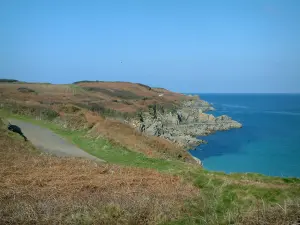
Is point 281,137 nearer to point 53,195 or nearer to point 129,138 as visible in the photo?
A: point 129,138

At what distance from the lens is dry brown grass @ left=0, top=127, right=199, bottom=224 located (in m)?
7.12

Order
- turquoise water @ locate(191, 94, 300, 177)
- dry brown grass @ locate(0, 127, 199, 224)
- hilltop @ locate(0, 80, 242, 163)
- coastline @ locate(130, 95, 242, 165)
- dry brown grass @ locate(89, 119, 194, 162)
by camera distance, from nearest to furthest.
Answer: dry brown grass @ locate(0, 127, 199, 224) < dry brown grass @ locate(89, 119, 194, 162) < hilltop @ locate(0, 80, 242, 163) < turquoise water @ locate(191, 94, 300, 177) < coastline @ locate(130, 95, 242, 165)

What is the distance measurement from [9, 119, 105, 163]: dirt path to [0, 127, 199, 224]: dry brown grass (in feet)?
5.64

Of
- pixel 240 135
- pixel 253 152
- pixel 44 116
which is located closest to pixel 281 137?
pixel 240 135

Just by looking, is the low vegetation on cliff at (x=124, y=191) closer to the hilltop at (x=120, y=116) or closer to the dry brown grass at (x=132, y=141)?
the dry brown grass at (x=132, y=141)

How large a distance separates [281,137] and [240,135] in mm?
7218

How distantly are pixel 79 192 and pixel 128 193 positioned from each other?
143 centimetres

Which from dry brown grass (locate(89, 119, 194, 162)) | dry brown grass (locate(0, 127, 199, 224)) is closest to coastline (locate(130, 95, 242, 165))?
dry brown grass (locate(89, 119, 194, 162))

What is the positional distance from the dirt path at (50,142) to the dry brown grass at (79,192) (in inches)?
67.6

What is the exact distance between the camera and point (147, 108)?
65188mm

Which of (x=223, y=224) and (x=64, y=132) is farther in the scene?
(x=64, y=132)

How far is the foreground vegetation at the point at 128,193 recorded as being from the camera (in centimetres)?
687

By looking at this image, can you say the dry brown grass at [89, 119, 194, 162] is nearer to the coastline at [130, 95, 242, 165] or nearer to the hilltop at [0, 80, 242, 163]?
the hilltop at [0, 80, 242, 163]

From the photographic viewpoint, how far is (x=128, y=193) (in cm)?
1004
